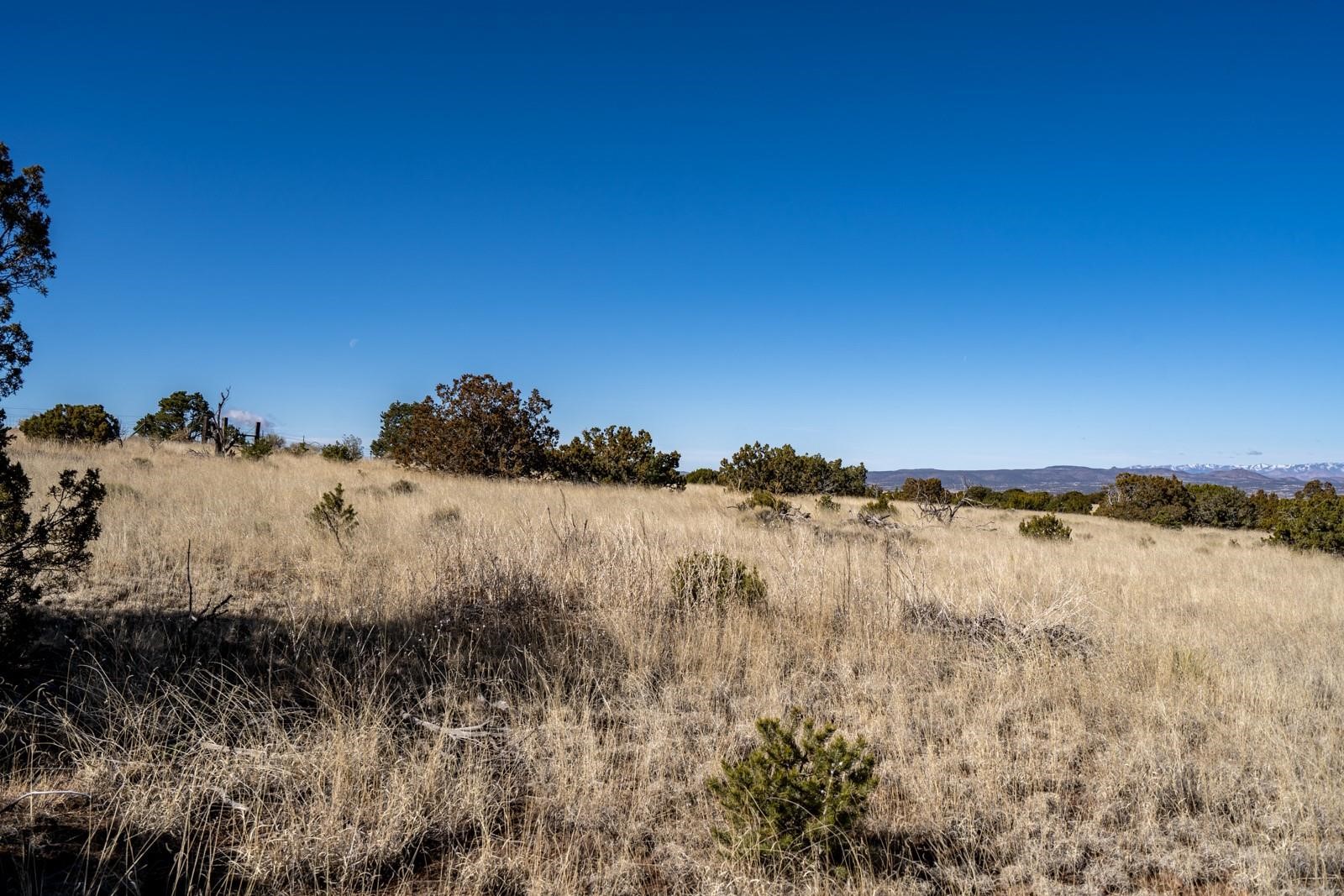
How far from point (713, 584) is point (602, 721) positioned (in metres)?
2.24

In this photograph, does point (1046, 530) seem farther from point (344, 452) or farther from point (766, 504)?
point (344, 452)

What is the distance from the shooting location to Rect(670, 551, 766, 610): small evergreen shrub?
5.79m

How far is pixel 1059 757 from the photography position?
3490 millimetres

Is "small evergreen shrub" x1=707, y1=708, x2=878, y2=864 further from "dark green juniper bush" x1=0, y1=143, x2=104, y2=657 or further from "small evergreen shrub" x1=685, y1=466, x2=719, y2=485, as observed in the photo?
"small evergreen shrub" x1=685, y1=466, x2=719, y2=485

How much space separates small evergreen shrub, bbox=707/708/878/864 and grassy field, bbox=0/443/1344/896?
0.12 m

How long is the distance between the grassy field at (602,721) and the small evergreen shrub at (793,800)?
121mm

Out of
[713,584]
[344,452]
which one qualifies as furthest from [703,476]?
[713,584]

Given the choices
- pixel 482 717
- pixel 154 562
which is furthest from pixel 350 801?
pixel 154 562

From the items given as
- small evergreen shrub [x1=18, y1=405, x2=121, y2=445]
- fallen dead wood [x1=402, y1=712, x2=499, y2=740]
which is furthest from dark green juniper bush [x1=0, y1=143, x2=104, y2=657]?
small evergreen shrub [x1=18, y1=405, x2=121, y2=445]

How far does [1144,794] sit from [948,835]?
3.59 feet

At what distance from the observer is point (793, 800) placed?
2580 millimetres

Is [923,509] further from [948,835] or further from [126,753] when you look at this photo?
[126,753]

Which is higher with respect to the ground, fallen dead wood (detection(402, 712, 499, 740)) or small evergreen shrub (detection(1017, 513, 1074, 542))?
small evergreen shrub (detection(1017, 513, 1074, 542))

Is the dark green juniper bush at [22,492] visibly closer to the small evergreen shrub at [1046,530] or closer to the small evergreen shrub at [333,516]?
the small evergreen shrub at [333,516]
